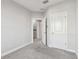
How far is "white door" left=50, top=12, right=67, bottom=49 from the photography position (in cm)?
395

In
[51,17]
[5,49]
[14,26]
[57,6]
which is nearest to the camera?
[5,49]

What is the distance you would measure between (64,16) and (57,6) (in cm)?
81

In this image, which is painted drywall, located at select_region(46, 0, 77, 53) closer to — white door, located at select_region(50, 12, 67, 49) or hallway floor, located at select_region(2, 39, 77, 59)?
white door, located at select_region(50, 12, 67, 49)

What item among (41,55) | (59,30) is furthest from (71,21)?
(41,55)

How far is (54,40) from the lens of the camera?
440 cm

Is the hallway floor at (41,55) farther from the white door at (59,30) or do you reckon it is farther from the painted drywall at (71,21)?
the white door at (59,30)

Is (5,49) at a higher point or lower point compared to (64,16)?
lower

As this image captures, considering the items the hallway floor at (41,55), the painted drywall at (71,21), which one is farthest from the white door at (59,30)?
the hallway floor at (41,55)

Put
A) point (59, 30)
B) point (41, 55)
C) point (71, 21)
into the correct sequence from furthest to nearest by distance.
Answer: point (59, 30), point (71, 21), point (41, 55)

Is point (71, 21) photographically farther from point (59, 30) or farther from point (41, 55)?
point (41, 55)

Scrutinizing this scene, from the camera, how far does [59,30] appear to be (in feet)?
13.8

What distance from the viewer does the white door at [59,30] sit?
3949 mm

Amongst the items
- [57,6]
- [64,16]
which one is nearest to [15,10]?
[57,6]

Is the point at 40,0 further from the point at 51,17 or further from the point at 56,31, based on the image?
the point at 56,31
